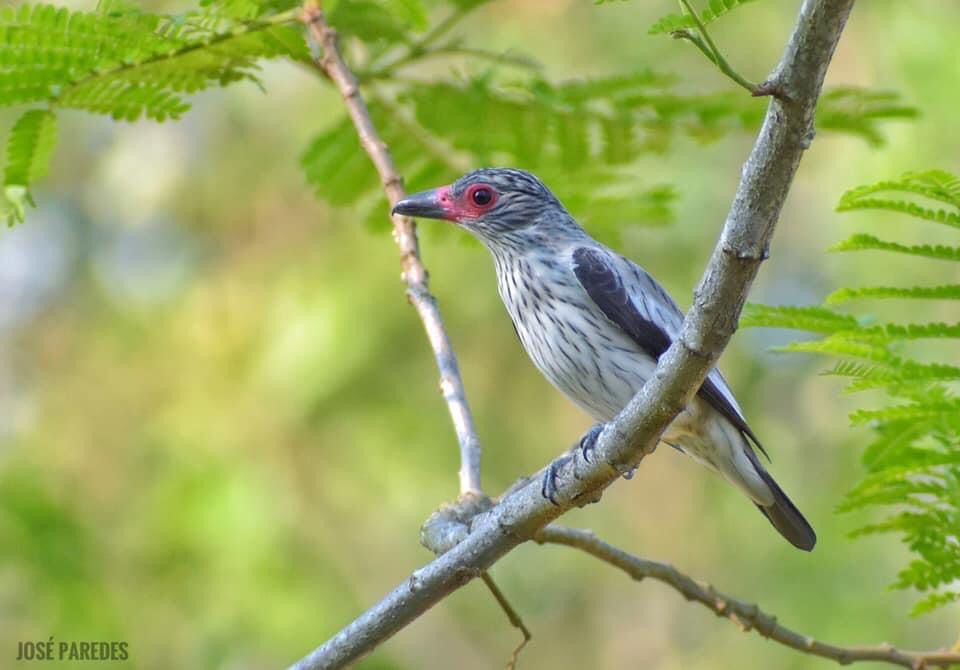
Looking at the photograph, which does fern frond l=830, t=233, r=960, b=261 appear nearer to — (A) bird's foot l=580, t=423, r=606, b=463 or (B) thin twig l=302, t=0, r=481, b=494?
(A) bird's foot l=580, t=423, r=606, b=463

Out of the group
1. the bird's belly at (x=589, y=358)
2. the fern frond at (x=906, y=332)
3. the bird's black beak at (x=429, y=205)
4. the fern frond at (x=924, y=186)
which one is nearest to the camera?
the fern frond at (x=924, y=186)

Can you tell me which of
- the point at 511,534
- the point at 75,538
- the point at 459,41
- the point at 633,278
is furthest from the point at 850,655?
the point at 75,538

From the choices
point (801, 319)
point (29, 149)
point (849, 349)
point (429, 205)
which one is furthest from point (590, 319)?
point (29, 149)

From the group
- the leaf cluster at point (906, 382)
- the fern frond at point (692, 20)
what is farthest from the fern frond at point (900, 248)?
the fern frond at point (692, 20)

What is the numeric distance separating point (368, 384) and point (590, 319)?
4.30 m

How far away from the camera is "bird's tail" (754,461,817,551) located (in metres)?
4.48

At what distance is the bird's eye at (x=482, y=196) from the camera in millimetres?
4754

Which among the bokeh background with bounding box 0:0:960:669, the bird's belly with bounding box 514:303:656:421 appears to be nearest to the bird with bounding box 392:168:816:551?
the bird's belly with bounding box 514:303:656:421

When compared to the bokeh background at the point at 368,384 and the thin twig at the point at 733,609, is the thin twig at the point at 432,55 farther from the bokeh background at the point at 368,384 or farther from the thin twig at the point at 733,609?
the bokeh background at the point at 368,384

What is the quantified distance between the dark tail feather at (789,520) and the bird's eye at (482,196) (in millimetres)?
1374

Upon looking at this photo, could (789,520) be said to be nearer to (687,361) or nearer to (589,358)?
(589,358)

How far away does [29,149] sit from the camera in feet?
12.3

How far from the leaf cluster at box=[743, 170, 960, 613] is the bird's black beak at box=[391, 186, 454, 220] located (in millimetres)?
1347

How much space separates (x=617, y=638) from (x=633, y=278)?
5.39 m
